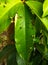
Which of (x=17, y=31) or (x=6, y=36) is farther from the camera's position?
(x=6, y=36)

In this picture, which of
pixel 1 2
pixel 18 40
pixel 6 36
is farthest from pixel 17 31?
pixel 6 36

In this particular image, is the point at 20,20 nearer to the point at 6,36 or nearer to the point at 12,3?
the point at 12,3

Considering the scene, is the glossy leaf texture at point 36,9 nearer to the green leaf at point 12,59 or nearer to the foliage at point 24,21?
the foliage at point 24,21

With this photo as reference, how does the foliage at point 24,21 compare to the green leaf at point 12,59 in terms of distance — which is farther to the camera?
the green leaf at point 12,59

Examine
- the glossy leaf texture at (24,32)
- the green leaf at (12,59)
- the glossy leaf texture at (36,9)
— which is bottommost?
the green leaf at (12,59)

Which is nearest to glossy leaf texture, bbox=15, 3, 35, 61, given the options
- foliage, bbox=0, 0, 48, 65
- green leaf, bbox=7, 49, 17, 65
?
foliage, bbox=0, 0, 48, 65

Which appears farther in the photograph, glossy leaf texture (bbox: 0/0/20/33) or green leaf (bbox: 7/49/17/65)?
green leaf (bbox: 7/49/17/65)

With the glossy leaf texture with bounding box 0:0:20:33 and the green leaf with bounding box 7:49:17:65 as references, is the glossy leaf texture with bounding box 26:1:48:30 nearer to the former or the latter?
the glossy leaf texture with bounding box 0:0:20:33

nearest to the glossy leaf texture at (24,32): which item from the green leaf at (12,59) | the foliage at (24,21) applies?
the foliage at (24,21)

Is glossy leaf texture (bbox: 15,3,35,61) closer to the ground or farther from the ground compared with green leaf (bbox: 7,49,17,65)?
farther from the ground
